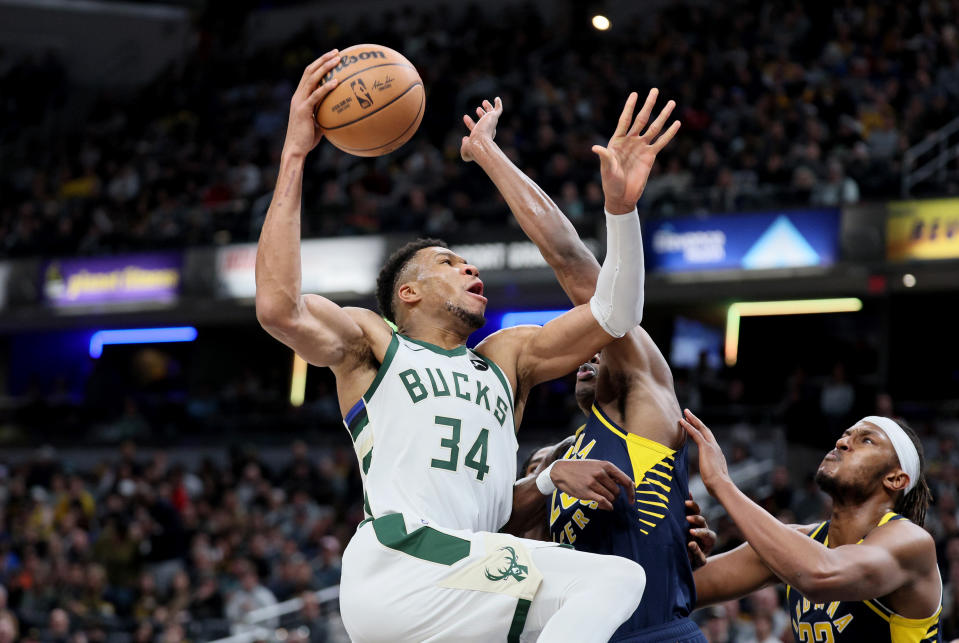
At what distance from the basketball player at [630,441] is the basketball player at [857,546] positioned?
0.18m

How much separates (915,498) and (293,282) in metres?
2.52

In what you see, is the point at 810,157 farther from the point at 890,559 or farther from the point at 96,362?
the point at 96,362

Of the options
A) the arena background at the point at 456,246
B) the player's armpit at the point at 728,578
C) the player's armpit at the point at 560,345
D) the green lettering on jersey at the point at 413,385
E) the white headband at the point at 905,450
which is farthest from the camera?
the arena background at the point at 456,246

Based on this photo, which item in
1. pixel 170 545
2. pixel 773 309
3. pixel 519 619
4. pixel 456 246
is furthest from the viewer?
pixel 773 309

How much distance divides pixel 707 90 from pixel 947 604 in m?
9.61

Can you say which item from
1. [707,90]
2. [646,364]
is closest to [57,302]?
[707,90]

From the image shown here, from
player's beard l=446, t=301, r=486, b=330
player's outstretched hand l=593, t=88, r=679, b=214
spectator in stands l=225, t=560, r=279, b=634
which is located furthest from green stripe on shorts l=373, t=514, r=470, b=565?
spectator in stands l=225, t=560, r=279, b=634

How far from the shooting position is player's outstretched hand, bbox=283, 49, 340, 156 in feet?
13.0

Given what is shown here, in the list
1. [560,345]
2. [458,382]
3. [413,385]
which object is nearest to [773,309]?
[560,345]

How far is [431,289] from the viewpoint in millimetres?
4184

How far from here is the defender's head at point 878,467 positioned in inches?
170

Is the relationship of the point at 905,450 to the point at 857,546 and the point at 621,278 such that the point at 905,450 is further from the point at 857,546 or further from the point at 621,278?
the point at 621,278

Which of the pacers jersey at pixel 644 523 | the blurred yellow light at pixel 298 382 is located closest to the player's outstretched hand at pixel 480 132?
the pacers jersey at pixel 644 523

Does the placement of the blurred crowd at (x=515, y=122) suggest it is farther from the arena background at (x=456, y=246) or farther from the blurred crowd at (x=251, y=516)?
the blurred crowd at (x=251, y=516)
